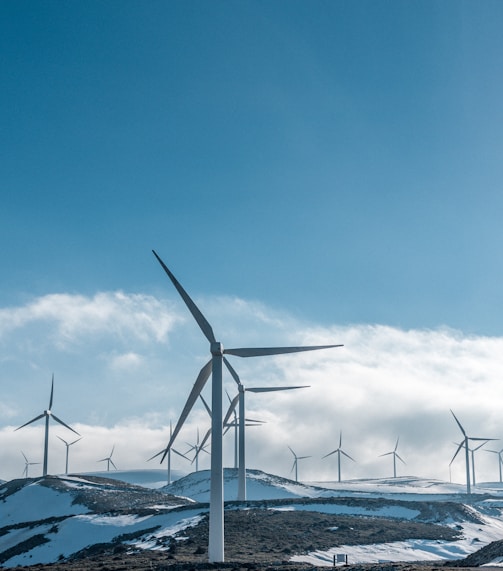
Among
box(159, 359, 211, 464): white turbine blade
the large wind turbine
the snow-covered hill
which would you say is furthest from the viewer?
the large wind turbine

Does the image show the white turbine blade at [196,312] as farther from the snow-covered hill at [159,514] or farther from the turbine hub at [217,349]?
the snow-covered hill at [159,514]

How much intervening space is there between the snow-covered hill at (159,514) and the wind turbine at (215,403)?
49.5 feet

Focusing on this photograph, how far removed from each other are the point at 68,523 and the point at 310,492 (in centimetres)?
6550

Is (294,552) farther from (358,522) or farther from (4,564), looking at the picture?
(4,564)

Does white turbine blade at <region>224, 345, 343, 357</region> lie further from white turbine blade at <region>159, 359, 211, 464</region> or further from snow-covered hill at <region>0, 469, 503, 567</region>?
snow-covered hill at <region>0, 469, 503, 567</region>

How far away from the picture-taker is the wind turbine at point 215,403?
146 ft

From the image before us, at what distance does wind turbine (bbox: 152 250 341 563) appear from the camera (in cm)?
4438

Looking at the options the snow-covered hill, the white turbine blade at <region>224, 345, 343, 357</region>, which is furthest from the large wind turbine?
the white turbine blade at <region>224, 345, 343, 357</region>

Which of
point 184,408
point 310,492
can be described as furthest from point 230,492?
point 184,408

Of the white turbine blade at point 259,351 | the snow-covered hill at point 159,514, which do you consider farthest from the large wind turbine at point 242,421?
the white turbine blade at point 259,351

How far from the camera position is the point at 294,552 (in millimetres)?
59719

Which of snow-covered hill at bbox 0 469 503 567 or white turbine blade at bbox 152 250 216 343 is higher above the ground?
white turbine blade at bbox 152 250 216 343

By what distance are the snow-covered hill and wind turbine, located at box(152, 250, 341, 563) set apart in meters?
15.1

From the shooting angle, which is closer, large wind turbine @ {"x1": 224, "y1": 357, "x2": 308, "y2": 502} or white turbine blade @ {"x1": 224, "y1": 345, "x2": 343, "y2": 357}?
white turbine blade @ {"x1": 224, "y1": 345, "x2": 343, "y2": 357}
